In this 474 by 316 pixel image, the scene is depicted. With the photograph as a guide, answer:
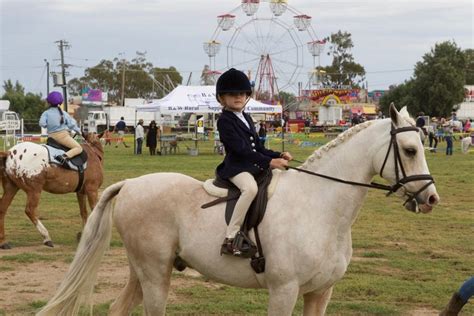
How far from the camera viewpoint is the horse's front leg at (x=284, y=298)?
17.5 ft

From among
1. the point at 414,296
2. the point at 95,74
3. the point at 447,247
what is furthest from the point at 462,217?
the point at 95,74

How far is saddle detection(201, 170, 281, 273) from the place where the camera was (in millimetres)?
5438

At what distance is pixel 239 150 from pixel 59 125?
6652 millimetres

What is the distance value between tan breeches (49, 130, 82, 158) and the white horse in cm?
578

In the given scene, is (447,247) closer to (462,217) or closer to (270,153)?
(462,217)

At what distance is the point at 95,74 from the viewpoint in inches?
4776

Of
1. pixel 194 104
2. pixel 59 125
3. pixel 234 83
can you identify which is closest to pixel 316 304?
pixel 234 83

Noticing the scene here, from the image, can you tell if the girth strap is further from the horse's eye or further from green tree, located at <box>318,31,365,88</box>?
green tree, located at <box>318,31,365,88</box>

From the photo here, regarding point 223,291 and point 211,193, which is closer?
point 211,193

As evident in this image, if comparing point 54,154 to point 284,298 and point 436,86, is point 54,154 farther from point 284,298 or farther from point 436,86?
point 436,86

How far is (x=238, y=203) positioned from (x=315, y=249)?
2.27ft

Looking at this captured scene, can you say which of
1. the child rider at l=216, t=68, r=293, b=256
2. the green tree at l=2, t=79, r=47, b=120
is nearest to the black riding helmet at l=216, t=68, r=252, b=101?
the child rider at l=216, t=68, r=293, b=256

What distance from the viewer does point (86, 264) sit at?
6.05 meters

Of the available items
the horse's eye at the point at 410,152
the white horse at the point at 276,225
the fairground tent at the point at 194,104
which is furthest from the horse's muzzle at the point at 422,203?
the fairground tent at the point at 194,104
